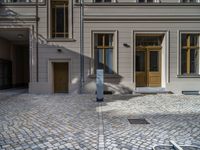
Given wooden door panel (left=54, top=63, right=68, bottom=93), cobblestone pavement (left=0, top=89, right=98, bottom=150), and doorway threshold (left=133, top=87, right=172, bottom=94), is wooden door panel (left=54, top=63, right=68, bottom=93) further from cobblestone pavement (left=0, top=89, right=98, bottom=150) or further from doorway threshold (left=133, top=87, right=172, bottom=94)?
cobblestone pavement (left=0, top=89, right=98, bottom=150)

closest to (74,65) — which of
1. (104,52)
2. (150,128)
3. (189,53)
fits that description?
(104,52)

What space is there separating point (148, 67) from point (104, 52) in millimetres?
3141

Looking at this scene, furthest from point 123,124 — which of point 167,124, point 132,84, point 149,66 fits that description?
point 149,66

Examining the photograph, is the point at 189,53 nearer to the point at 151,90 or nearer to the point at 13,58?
the point at 151,90

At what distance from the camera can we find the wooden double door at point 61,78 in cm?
1435

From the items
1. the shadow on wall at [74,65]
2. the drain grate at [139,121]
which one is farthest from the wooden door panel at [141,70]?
the drain grate at [139,121]

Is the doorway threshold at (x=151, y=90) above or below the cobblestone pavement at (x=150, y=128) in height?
above

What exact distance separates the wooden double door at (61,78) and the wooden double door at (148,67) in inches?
188

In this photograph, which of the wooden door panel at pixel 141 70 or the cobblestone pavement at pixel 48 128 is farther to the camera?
the wooden door panel at pixel 141 70

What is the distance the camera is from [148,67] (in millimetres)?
14320

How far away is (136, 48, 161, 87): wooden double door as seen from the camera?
14312 millimetres

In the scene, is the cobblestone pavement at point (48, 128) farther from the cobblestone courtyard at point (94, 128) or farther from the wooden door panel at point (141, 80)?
the wooden door panel at point (141, 80)

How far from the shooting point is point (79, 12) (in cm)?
1368

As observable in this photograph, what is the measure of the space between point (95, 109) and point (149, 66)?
698cm
